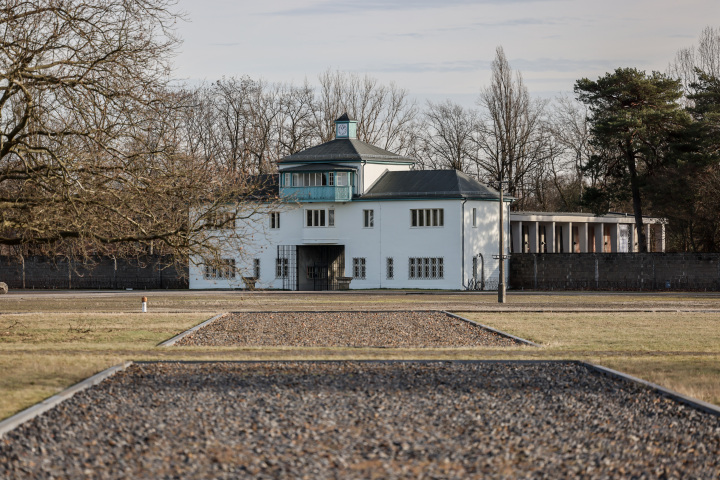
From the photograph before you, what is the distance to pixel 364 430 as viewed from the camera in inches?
365

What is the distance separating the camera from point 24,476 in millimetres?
7523

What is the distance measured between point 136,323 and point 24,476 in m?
17.5

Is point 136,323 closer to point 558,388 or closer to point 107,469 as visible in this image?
point 558,388

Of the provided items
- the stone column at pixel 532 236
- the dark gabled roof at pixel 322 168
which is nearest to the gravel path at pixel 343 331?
the dark gabled roof at pixel 322 168

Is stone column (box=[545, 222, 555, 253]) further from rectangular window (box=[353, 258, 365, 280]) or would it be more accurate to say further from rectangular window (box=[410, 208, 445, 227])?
rectangular window (box=[353, 258, 365, 280])

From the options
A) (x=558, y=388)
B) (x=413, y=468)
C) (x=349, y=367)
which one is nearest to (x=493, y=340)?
(x=349, y=367)

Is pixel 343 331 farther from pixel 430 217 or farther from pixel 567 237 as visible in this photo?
pixel 567 237

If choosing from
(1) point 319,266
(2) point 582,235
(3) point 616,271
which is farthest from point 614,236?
(1) point 319,266

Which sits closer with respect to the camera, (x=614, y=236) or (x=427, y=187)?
(x=427, y=187)

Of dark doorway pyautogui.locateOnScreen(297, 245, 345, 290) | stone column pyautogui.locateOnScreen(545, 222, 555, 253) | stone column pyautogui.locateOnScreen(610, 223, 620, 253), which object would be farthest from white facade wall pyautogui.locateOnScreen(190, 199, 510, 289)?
stone column pyautogui.locateOnScreen(610, 223, 620, 253)

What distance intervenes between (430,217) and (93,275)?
2113cm

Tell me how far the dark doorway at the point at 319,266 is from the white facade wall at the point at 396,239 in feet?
2.09

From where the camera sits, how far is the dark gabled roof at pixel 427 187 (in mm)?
54969

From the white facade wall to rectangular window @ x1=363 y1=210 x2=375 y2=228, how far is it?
176 millimetres
